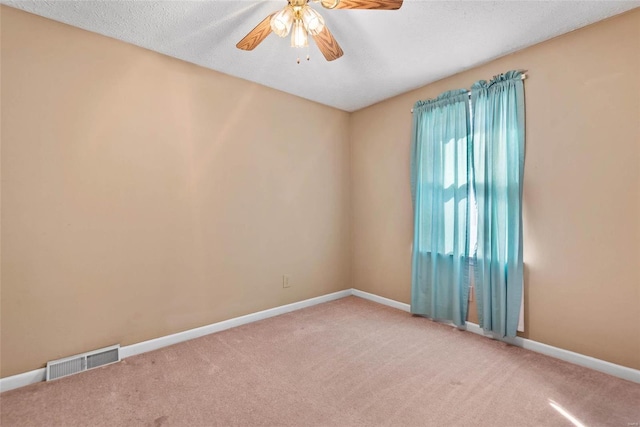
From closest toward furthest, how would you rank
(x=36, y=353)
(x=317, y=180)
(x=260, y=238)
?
(x=36, y=353)
(x=260, y=238)
(x=317, y=180)

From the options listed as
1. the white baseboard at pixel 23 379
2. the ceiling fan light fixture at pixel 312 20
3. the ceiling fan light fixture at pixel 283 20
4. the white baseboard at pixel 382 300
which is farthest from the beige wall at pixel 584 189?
the white baseboard at pixel 23 379

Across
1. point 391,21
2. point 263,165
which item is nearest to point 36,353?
point 263,165

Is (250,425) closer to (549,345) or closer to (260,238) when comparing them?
(260,238)

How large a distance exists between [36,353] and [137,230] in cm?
102

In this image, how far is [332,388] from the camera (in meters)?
1.98

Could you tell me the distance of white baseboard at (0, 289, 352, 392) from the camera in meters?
1.99

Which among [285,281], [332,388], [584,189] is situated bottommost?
[332,388]

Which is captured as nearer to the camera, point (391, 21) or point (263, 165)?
point (391, 21)

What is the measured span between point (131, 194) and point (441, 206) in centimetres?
285

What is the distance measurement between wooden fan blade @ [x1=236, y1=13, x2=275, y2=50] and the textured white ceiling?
0.75 ft

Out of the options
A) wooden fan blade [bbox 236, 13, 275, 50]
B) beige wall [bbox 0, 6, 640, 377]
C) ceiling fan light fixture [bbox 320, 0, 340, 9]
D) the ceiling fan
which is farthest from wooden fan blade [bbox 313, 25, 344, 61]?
beige wall [bbox 0, 6, 640, 377]

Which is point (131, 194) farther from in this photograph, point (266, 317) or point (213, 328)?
point (266, 317)

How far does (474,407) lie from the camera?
5.86 feet

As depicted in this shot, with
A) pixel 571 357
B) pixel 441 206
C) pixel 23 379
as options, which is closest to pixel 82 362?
pixel 23 379
